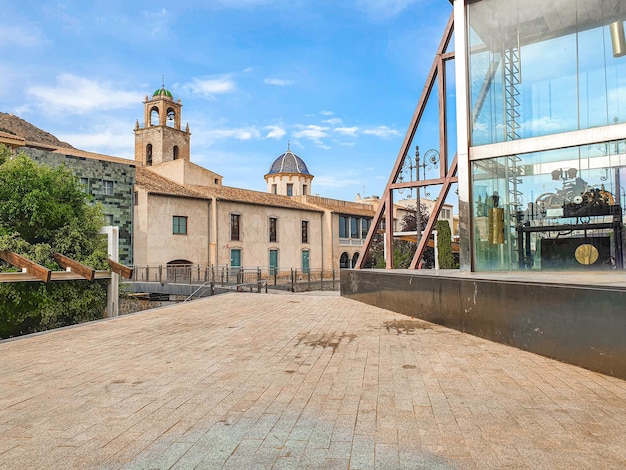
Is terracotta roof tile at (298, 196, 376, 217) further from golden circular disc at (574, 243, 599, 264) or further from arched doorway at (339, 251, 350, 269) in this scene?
golden circular disc at (574, 243, 599, 264)

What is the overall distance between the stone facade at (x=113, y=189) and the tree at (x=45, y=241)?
12.5 m

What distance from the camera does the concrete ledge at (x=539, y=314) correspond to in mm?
4465

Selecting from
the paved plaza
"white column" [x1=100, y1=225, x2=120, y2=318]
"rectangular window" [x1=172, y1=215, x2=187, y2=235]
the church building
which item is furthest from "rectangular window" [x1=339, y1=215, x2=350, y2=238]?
the paved plaza

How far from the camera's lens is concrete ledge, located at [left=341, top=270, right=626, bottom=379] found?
4.46 m

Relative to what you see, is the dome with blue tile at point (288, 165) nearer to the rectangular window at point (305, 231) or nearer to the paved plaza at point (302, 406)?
the rectangular window at point (305, 231)

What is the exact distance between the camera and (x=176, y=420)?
339 centimetres

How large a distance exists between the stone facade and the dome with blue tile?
22285mm

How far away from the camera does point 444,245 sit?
18.8 meters

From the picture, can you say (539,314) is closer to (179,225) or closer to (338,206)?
(179,225)

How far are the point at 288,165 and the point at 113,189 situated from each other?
23.8 meters

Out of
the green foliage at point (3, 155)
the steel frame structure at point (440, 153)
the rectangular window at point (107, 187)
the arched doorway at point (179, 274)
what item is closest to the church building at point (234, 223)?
the rectangular window at point (107, 187)

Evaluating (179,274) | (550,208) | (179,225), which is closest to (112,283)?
(179,274)

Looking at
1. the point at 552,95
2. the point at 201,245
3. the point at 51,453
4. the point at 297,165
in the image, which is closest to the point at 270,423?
the point at 51,453

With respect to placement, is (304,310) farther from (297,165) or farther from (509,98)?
(297,165)
